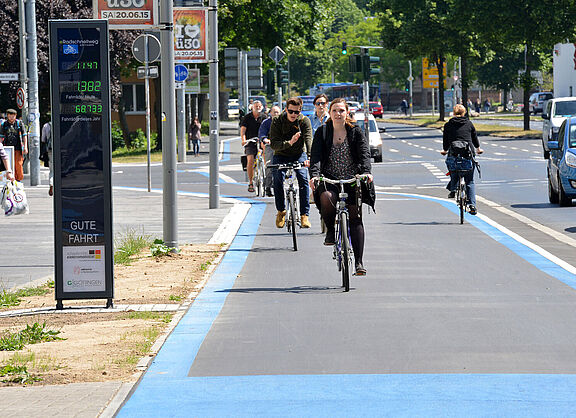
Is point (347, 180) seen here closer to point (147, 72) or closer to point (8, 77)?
point (147, 72)

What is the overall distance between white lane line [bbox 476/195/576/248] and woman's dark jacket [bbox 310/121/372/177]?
4889 mm

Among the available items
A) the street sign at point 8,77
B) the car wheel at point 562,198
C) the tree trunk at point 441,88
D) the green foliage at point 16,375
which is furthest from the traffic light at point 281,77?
the green foliage at point 16,375

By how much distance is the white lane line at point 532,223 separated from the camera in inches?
603

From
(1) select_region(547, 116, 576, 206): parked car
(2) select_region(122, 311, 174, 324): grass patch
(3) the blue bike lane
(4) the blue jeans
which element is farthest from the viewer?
(1) select_region(547, 116, 576, 206): parked car

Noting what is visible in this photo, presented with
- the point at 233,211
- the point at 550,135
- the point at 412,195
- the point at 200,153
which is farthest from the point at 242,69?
the point at 233,211

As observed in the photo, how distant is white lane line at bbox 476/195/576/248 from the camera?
15318mm

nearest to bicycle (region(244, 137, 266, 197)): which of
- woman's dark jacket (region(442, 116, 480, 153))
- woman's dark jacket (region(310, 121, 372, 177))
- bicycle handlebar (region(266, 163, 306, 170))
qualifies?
woman's dark jacket (region(442, 116, 480, 153))

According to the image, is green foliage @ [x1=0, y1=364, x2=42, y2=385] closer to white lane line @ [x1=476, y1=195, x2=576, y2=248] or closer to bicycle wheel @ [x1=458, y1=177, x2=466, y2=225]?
white lane line @ [x1=476, y1=195, x2=576, y2=248]

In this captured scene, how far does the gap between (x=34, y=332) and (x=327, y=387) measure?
2.72 meters

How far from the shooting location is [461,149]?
1786 cm

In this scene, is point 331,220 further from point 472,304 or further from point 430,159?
point 430,159

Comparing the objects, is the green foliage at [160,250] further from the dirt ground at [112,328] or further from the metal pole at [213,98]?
the metal pole at [213,98]

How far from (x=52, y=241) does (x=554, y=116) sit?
23533 millimetres

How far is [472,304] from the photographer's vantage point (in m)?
9.55
